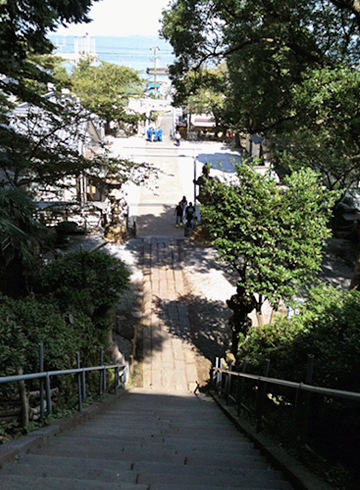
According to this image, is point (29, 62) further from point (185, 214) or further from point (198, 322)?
point (185, 214)

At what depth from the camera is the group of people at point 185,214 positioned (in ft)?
59.7

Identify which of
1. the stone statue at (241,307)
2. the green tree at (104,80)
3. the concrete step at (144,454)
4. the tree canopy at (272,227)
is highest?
the green tree at (104,80)

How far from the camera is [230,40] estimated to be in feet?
36.3

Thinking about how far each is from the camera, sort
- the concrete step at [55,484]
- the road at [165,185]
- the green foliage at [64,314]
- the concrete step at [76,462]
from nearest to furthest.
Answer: the concrete step at [55,484]
the concrete step at [76,462]
the green foliage at [64,314]
the road at [165,185]

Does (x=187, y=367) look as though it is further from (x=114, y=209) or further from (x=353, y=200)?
(x=353, y=200)

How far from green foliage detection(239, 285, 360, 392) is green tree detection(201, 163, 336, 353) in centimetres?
111

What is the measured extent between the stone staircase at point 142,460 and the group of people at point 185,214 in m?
12.9

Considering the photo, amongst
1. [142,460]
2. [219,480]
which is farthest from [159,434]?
[219,480]

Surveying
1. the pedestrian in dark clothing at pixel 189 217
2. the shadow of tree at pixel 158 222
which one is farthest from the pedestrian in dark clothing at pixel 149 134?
the pedestrian in dark clothing at pixel 189 217

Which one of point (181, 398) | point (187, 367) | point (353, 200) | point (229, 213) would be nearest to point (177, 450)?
point (181, 398)

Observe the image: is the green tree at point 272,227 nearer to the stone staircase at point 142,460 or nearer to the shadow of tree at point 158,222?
the stone staircase at point 142,460

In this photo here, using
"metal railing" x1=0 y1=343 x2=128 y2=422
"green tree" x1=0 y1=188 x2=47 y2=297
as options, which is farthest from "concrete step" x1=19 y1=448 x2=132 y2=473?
"green tree" x1=0 y1=188 x2=47 y2=297

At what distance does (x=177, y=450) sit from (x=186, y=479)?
3.19 ft

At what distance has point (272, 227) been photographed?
330 inches
